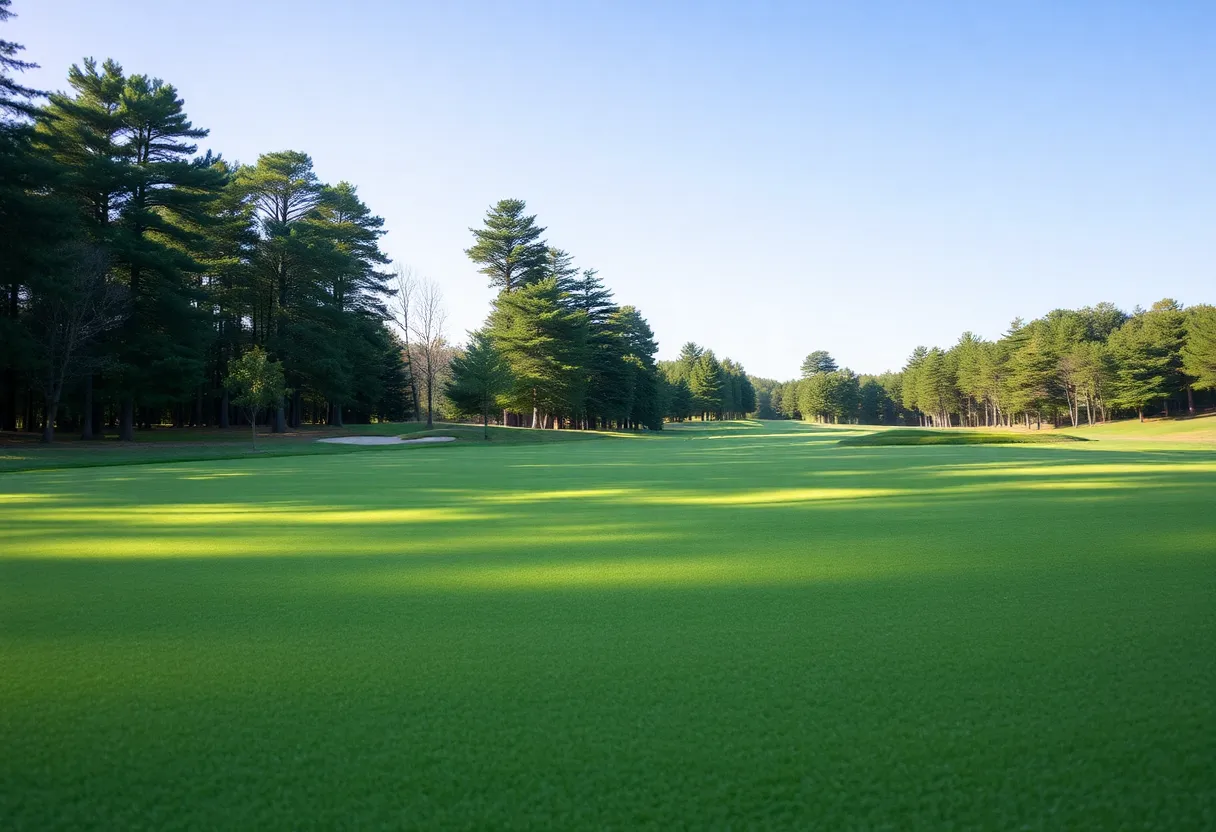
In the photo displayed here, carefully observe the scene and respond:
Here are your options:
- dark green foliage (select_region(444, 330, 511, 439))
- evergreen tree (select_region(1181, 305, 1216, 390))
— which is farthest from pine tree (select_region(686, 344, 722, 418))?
dark green foliage (select_region(444, 330, 511, 439))

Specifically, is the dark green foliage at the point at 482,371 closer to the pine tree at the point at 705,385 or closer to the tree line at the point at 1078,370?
the tree line at the point at 1078,370

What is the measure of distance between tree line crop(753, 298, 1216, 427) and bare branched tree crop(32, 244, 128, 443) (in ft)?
254

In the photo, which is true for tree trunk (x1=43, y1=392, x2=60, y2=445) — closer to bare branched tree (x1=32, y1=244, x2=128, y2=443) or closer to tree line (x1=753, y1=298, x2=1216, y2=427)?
bare branched tree (x1=32, y1=244, x2=128, y2=443)

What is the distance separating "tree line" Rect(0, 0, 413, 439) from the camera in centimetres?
2583

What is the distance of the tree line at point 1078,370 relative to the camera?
64938mm

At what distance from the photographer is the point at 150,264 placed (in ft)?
104

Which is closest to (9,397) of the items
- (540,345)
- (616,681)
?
(540,345)

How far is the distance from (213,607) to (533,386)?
4691 cm

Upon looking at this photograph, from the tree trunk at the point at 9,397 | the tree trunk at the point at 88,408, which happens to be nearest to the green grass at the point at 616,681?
the tree trunk at the point at 88,408

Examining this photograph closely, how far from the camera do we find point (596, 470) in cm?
1755

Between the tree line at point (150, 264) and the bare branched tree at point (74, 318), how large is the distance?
0.26ft

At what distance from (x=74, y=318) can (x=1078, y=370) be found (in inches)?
3144

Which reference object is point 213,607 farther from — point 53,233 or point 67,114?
point 67,114

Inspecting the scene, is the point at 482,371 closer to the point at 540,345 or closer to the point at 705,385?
the point at 540,345
